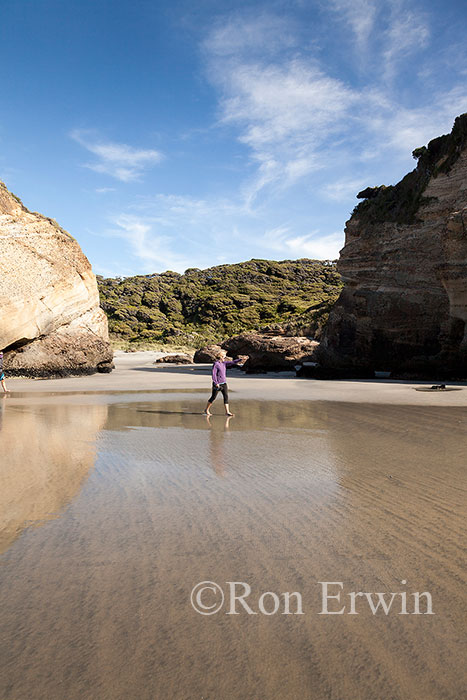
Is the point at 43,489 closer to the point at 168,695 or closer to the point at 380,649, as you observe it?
the point at 168,695

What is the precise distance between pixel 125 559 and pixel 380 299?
19.6 m

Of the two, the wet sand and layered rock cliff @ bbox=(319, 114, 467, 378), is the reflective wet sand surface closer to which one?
the wet sand

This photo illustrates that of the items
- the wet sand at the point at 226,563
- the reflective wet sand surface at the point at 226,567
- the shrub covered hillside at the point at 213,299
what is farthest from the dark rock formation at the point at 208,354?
the reflective wet sand surface at the point at 226,567

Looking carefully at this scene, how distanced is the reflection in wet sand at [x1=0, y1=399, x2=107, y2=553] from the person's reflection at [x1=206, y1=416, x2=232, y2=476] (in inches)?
56.2

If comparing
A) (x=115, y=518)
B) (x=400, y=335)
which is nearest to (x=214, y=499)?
(x=115, y=518)

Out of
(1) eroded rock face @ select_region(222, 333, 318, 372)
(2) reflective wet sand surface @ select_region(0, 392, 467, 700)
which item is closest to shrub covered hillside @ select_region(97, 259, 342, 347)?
(1) eroded rock face @ select_region(222, 333, 318, 372)

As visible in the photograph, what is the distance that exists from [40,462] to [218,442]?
239 centimetres

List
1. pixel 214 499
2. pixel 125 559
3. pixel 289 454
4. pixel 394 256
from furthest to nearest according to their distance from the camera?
pixel 394 256 < pixel 289 454 < pixel 214 499 < pixel 125 559

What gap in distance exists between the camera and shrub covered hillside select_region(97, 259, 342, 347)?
62094 millimetres

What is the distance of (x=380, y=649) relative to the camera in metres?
1.96

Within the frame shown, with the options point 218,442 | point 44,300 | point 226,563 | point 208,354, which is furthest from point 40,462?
point 208,354

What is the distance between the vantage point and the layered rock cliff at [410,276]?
17.5 m

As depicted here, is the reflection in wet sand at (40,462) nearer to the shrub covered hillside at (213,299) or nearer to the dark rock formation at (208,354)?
the dark rock formation at (208,354)

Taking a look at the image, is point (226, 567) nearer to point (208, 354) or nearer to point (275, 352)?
point (275, 352)
